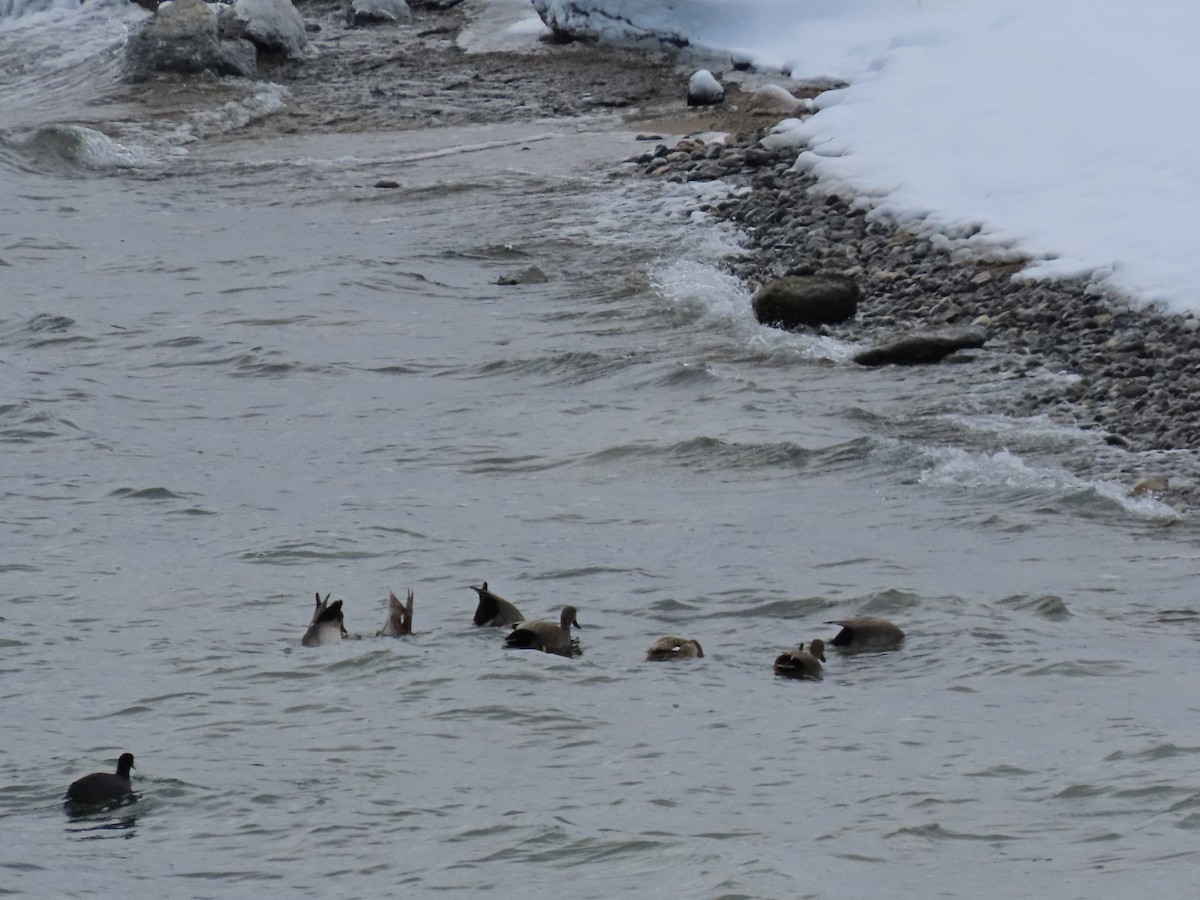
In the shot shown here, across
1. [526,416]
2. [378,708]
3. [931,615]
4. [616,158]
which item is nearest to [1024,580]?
[931,615]

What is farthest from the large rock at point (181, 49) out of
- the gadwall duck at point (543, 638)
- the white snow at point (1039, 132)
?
the gadwall duck at point (543, 638)

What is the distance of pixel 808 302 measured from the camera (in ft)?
40.0

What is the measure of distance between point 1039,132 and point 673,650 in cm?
893

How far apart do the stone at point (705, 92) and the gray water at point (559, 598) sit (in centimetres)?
579

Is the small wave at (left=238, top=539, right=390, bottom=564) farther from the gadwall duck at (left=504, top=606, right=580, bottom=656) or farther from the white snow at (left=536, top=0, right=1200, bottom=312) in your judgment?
the white snow at (left=536, top=0, right=1200, bottom=312)

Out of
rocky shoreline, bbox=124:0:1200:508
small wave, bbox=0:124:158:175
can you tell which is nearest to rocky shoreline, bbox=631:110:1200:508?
rocky shoreline, bbox=124:0:1200:508

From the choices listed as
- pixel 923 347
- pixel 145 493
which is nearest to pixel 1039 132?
pixel 923 347

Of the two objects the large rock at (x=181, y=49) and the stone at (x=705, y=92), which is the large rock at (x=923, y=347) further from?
the large rock at (x=181, y=49)

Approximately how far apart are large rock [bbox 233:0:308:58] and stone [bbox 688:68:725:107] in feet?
21.1

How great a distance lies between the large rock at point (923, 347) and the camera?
11.2m

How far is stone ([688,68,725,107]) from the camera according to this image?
20.1 m

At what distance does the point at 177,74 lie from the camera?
75.6 ft

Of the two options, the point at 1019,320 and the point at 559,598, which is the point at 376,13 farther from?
the point at 559,598

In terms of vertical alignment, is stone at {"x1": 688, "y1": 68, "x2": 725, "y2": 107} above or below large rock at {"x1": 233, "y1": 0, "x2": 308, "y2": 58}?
below
